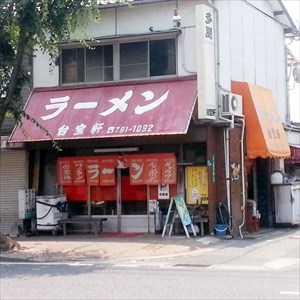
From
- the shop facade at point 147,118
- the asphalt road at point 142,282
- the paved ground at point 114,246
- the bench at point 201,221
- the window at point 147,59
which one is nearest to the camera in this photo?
the asphalt road at point 142,282

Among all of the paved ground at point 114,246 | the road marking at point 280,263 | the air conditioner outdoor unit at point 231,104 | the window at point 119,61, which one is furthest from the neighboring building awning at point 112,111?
the road marking at point 280,263

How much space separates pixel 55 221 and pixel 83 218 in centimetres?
92

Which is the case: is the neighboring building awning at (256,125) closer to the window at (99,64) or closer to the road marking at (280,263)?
the window at (99,64)

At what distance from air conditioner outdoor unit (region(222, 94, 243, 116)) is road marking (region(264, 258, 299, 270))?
5.63 m

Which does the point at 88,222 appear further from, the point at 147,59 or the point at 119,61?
the point at 147,59

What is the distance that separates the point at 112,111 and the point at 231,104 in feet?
11.5

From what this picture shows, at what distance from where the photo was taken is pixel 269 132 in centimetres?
2173

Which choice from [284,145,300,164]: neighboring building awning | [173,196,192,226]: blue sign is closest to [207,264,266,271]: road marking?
[173,196,192,226]: blue sign

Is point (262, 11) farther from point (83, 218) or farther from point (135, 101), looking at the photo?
point (83, 218)

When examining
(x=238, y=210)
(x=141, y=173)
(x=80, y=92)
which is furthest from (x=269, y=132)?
(x=80, y=92)

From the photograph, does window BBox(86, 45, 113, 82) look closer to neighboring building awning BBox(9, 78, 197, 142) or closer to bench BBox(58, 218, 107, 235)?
neighboring building awning BBox(9, 78, 197, 142)

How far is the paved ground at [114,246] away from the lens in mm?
16500

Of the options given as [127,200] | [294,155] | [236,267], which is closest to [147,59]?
[127,200]

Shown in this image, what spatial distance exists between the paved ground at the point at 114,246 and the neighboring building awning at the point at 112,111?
297 centimetres
